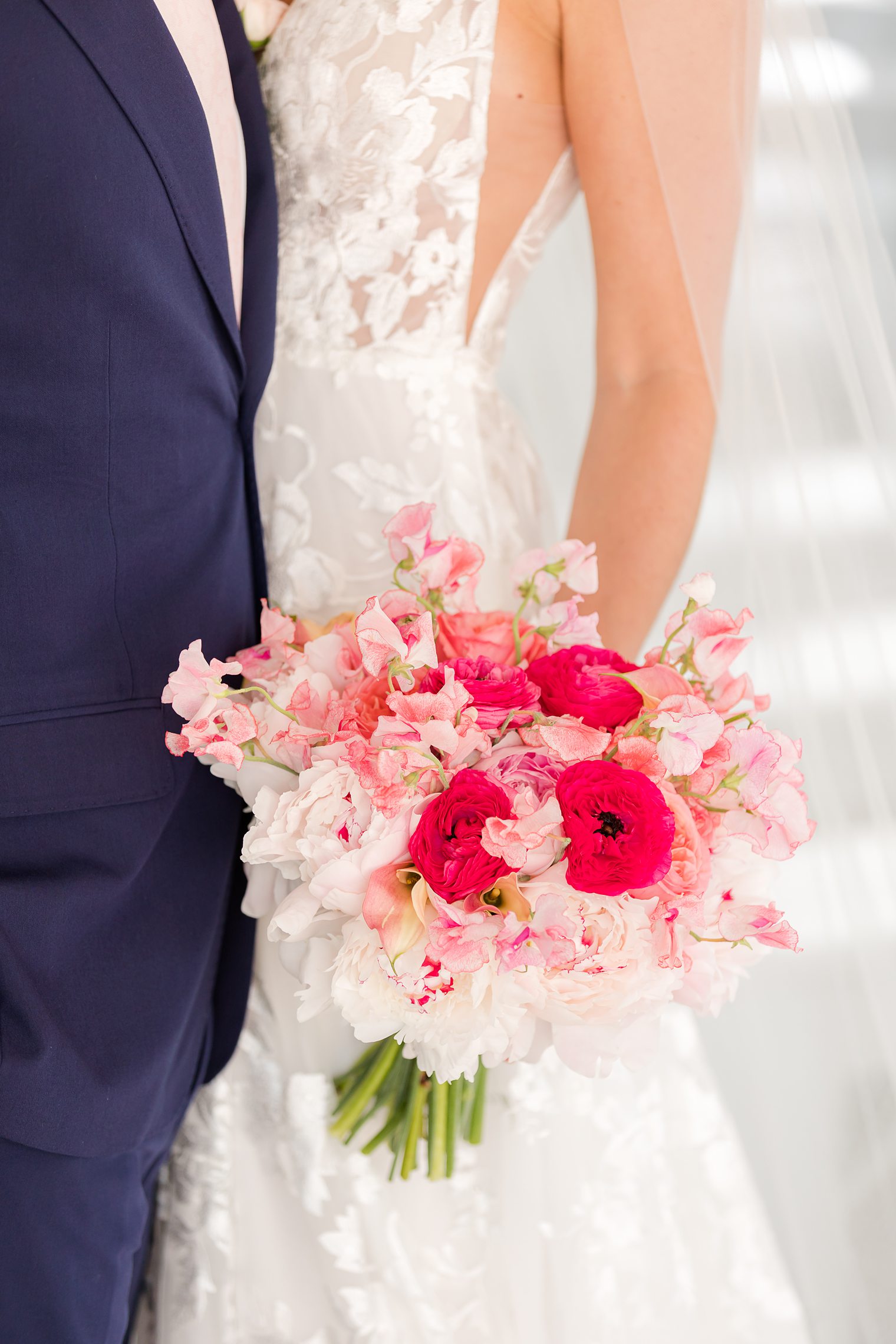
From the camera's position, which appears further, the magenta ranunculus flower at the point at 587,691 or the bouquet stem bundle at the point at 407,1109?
the bouquet stem bundle at the point at 407,1109

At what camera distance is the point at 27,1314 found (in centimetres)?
77

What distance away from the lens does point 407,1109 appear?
966 millimetres

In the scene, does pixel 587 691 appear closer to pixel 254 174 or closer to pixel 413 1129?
pixel 413 1129

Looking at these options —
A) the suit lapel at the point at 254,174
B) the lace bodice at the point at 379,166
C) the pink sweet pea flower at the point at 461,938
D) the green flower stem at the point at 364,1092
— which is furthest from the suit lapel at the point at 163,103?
the green flower stem at the point at 364,1092

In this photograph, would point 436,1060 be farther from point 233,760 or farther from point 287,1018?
point 287,1018

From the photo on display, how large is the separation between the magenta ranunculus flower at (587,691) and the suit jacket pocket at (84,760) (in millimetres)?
328

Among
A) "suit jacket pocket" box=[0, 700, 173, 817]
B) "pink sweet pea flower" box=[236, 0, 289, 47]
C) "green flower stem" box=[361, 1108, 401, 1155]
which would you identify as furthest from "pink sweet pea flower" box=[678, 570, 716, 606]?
"pink sweet pea flower" box=[236, 0, 289, 47]

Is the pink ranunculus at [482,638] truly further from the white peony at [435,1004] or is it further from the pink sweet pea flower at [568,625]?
the white peony at [435,1004]

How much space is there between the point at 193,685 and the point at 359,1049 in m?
0.47

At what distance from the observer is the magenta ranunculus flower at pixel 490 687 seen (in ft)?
2.34

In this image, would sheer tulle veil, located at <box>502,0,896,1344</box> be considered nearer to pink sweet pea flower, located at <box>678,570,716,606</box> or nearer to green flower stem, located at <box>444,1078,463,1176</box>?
pink sweet pea flower, located at <box>678,570,716,606</box>

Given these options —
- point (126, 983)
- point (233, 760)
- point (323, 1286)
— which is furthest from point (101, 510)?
point (323, 1286)

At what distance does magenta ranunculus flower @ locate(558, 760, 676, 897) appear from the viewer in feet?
2.00

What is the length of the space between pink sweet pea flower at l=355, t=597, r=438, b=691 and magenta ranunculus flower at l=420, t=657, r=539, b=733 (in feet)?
0.09
